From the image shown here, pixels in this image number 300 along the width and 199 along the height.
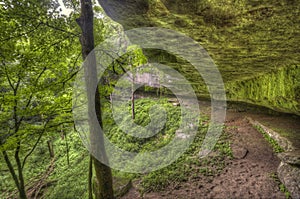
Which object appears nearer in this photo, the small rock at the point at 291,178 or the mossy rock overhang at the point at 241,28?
the mossy rock overhang at the point at 241,28

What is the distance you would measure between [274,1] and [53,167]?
613 inches

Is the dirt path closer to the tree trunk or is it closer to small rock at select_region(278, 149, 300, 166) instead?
small rock at select_region(278, 149, 300, 166)

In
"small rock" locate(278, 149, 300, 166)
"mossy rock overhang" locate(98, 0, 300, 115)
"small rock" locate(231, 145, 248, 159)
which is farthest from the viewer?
"small rock" locate(231, 145, 248, 159)

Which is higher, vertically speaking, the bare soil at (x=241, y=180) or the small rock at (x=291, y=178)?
the small rock at (x=291, y=178)

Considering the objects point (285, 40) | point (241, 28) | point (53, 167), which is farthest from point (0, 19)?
point (53, 167)

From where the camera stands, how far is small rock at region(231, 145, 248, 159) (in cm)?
679

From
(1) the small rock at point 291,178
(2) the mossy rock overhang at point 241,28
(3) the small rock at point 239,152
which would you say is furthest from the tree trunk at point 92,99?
(3) the small rock at point 239,152

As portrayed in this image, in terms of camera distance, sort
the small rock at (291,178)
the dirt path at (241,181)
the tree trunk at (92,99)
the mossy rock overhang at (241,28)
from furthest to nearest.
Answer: the dirt path at (241,181), the small rock at (291,178), the tree trunk at (92,99), the mossy rock overhang at (241,28)

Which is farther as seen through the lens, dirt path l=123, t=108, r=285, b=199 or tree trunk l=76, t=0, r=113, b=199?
dirt path l=123, t=108, r=285, b=199

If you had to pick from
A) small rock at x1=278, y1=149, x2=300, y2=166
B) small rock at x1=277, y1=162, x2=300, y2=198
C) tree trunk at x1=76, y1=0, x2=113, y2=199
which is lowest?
small rock at x1=277, y1=162, x2=300, y2=198

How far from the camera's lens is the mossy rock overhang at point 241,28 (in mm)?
2496

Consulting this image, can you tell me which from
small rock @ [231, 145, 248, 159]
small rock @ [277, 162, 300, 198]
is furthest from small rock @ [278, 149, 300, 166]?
small rock @ [231, 145, 248, 159]

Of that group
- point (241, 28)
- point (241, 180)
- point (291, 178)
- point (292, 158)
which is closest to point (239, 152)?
point (241, 180)

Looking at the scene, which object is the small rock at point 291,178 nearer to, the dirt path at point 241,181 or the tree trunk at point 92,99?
the dirt path at point 241,181
